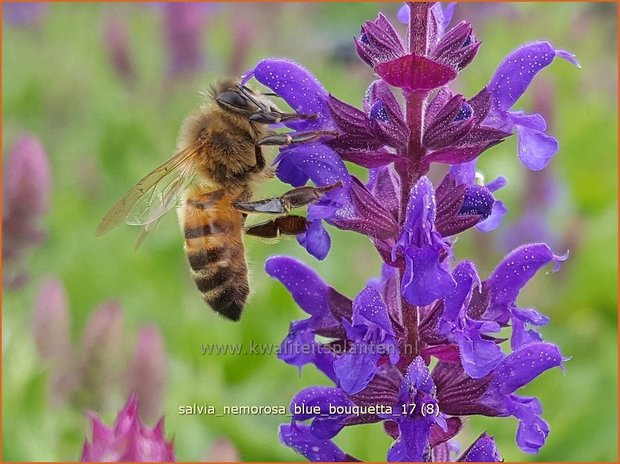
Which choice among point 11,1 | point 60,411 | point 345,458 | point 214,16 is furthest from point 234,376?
point 11,1

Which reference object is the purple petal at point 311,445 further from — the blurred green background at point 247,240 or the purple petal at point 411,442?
the blurred green background at point 247,240

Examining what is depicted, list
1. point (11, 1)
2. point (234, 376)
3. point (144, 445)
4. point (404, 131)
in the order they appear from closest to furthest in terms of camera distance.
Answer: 1. point (144, 445)
2. point (404, 131)
3. point (234, 376)
4. point (11, 1)

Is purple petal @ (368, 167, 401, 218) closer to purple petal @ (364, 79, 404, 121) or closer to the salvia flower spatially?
the salvia flower

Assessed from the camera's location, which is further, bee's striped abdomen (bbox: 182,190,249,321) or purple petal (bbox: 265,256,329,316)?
bee's striped abdomen (bbox: 182,190,249,321)

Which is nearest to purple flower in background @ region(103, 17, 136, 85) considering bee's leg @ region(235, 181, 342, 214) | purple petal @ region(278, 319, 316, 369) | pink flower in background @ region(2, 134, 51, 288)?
pink flower in background @ region(2, 134, 51, 288)

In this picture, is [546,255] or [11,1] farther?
[11,1]

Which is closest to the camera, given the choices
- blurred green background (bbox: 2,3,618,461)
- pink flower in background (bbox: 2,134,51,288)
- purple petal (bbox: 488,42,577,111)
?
purple petal (bbox: 488,42,577,111)

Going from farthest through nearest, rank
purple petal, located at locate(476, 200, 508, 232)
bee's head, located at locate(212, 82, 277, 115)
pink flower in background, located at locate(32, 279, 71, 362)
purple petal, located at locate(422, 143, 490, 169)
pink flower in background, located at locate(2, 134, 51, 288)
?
pink flower in background, located at locate(2, 134, 51, 288) < pink flower in background, located at locate(32, 279, 71, 362) < bee's head, located at locate(212, 82, 277, 115) < purple petal, located at locate(476, 200, 508, 232) < purple petal, located at locate(422, 143, 490, 169)

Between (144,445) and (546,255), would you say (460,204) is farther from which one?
(144,445)
